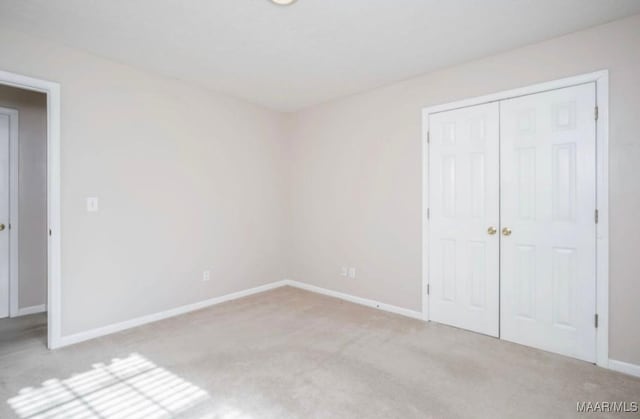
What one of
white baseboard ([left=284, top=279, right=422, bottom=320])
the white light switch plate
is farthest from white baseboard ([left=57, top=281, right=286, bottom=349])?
the white light switch plate

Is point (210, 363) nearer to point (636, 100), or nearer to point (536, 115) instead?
point (536, 115)

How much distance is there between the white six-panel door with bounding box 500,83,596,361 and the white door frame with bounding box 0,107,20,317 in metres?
5.01

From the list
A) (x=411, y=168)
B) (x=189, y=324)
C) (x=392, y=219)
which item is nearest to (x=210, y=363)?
(x=189, y=324)

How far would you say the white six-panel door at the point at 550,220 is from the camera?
2535 millimetres

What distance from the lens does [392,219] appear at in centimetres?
370

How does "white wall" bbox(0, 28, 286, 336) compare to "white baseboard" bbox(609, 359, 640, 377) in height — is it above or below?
above

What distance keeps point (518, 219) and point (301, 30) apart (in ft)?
8.02

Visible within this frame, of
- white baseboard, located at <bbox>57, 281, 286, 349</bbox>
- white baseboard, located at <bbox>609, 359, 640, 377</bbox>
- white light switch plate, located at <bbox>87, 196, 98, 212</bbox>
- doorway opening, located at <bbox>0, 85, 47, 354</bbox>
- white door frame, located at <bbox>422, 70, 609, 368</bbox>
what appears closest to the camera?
white baseboard, located at <bbox>609, 359, 640, 377</bbox>

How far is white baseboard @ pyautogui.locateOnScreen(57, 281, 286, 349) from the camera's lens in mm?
2801

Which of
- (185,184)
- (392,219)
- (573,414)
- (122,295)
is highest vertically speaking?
(185,184)

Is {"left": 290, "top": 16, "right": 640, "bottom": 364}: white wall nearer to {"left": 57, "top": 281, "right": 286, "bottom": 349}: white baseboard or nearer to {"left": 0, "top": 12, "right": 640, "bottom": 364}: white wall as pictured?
{"left": 0, "top": 12, "right": 640, "bottom": 364}: white wall

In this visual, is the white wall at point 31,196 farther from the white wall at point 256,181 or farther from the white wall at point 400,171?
the white wall at point 400,171

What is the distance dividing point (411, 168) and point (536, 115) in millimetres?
1197

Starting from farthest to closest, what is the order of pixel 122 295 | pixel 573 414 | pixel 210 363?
1. pixel 122 295
2. pixel 210 363
3. pixel 573 414
